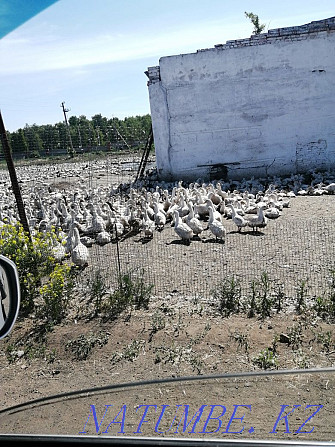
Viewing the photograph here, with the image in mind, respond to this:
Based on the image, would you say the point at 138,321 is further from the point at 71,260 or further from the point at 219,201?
the point at 219,201

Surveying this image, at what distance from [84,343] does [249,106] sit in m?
16.8

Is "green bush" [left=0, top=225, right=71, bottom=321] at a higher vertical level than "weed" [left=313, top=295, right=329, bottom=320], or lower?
higher

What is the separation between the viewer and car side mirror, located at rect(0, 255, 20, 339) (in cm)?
203

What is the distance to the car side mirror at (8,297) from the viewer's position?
2029 millimetres

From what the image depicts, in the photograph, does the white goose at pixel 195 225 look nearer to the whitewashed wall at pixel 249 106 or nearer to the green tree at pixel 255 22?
the whitewashed wall at pixel 249 106

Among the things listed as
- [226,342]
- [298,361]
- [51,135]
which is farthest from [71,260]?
[51,135]

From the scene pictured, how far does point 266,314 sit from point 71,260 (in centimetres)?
453

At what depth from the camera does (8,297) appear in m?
2.10

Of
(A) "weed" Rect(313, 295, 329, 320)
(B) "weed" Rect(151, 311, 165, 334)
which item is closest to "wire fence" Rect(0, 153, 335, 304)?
(A) "weed" Rect(313, 295, 329, 320)

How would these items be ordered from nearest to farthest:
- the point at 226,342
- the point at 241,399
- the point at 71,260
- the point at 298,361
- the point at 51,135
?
the point at 241,399
the point at 298,361
the point at 226,342
the point at 71,260
the point at 51,135

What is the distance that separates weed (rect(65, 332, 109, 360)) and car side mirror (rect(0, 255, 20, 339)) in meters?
4.36

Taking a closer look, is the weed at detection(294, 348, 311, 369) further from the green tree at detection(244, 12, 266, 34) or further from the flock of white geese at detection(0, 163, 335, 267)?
the green tree at detection(244, 12, 266, 34)

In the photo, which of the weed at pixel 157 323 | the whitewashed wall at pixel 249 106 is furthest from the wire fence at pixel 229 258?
the whitewashed wall at pixel 249 106

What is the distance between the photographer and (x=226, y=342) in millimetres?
6102
